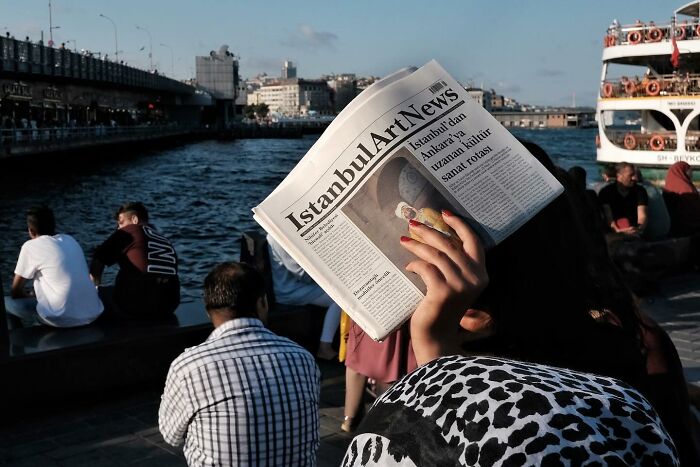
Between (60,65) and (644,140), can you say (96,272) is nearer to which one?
(644,140)

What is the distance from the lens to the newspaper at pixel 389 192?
4.97 feet

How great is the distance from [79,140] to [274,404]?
47.2m

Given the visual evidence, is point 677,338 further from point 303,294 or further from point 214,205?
point 214,205

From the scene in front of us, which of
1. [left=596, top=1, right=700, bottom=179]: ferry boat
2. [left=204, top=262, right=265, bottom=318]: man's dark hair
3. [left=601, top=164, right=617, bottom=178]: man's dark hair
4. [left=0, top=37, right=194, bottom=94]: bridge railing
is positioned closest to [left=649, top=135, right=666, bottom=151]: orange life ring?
[left=596, top=1, right=700, bottom=179]: ferry boat

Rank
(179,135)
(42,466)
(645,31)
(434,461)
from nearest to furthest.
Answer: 1. (434,461)
2. (42,466)
3. (645,31)
4. (179,135)

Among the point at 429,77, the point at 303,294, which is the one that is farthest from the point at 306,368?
the point at 303,294

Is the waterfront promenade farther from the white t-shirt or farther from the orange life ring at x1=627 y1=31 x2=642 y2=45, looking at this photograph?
the orange life ring at x1=627 y1=31 x2=642 y2=45

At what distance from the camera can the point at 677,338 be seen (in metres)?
6.91

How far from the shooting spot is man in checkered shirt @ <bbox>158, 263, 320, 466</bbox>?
2836 mm

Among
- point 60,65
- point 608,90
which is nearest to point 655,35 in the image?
point 608,90

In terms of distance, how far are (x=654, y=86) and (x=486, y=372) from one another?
31.5 m

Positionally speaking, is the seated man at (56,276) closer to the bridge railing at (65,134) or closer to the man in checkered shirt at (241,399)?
the man in checkered shirt at (241,399)

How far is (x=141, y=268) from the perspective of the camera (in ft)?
19.6

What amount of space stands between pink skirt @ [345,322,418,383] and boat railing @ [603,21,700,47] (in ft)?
95.5
